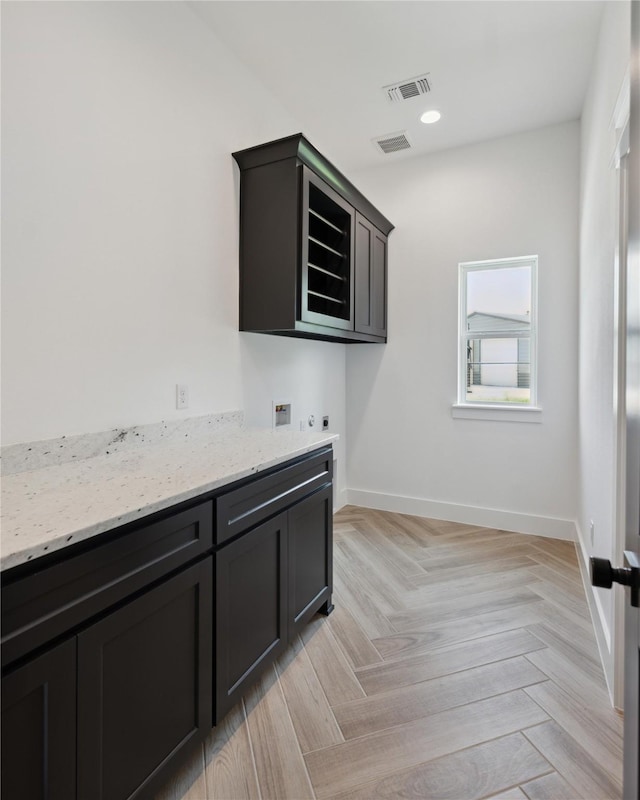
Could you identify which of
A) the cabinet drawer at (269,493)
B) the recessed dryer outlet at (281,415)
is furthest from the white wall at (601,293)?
the recessed dryer outlet at (281,415)

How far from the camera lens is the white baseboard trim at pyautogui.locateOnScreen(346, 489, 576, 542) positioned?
3299 millimetres

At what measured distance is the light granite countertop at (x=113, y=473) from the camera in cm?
95

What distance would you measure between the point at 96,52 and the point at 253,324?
1.35 meters

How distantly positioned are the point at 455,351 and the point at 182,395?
7.89 feet

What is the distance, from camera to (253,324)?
2494 millimetres

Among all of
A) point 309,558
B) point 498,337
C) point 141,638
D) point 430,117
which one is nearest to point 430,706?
point 309,558

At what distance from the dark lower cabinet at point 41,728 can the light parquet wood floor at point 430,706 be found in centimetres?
57

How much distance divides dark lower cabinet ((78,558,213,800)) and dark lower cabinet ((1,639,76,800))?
0.03 metres

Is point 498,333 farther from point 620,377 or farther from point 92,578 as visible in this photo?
point 92,578

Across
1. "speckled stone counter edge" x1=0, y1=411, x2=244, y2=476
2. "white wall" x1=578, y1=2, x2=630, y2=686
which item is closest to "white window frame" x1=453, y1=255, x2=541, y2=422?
"white wall" x1=578, y1=2, x2=630, y2=686

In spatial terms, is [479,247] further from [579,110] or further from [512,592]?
[512,592]

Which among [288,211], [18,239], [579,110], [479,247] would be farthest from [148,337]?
[579,110]

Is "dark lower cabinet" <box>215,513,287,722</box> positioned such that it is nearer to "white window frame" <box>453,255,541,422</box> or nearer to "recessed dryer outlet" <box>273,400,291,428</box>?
"recessed dryer outlet" <box>273,400,291,428</box>

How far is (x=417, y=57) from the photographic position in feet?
8.23
